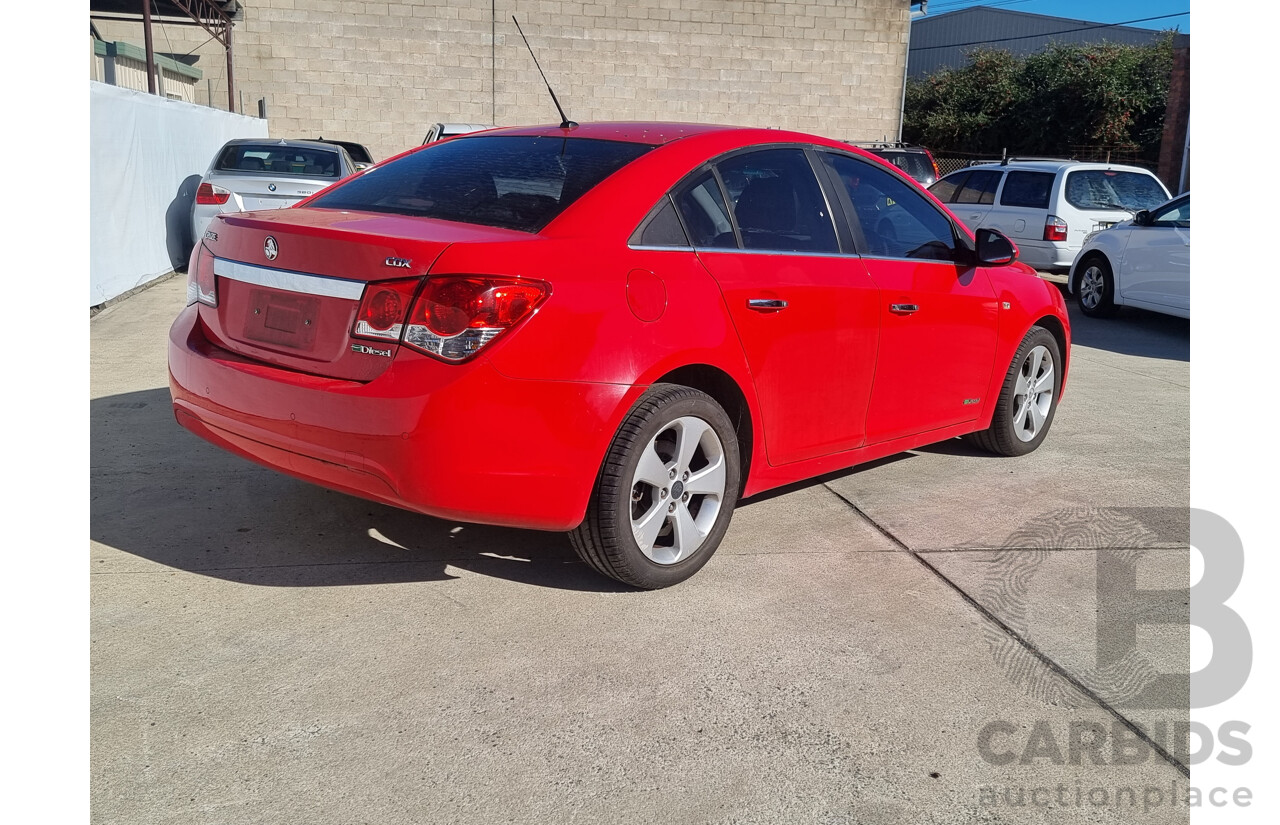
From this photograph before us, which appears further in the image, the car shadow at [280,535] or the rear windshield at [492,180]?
the car shadow at [280,535]

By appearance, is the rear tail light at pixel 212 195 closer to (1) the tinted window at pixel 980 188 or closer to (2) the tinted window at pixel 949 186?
(2) the tinted window at pixel 949 186

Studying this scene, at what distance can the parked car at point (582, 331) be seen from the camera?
329cm

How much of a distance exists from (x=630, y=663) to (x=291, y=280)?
1612mm

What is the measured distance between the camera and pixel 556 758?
9.23ft

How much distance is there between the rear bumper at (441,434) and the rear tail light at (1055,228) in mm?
10814

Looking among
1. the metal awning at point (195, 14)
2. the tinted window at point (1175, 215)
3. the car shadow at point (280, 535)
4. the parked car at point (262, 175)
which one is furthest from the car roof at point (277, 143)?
the tinted window at point (1175, 215)

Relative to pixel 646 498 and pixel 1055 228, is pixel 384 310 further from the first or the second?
pixel 1055 228

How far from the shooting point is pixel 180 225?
12.8 metres

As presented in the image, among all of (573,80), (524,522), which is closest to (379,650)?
(524,522)

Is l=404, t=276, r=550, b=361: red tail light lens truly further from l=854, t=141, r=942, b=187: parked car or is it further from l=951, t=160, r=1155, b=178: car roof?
l=854, t=141, r=942, b=187: parked car

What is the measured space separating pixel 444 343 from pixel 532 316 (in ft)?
0.90

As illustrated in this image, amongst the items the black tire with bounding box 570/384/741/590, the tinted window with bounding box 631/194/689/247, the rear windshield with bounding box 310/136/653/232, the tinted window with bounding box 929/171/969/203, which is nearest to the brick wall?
the tinted window with bounding box 929/171/969/203

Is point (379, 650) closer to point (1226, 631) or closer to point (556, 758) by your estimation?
point (556, 758)

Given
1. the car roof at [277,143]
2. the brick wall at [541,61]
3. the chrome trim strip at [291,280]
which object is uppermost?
the brick wall at [541,61]
